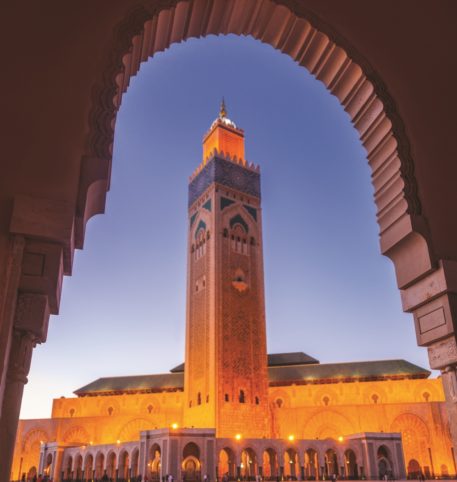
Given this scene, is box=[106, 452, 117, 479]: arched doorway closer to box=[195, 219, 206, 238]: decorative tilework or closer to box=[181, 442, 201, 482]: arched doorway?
box=[181, 442, 201, 482]: arched doorway

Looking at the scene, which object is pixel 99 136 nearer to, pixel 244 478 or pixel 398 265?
pixel 398 265

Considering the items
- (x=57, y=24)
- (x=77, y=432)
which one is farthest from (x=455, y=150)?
(x=77, y=432)

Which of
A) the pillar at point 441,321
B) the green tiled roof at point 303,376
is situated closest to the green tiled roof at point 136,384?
the green tiled roof at point 303,376

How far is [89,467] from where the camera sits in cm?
1909

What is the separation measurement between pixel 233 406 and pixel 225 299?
4125mm

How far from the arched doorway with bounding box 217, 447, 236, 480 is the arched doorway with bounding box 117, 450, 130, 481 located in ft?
10.4

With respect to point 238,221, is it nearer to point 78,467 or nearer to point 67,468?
point 78,467

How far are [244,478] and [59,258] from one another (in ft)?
53.8

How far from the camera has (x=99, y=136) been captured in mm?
1987

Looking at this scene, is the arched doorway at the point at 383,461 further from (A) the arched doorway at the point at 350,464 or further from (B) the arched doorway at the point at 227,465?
(B) the arched doorway at the point at 227,465

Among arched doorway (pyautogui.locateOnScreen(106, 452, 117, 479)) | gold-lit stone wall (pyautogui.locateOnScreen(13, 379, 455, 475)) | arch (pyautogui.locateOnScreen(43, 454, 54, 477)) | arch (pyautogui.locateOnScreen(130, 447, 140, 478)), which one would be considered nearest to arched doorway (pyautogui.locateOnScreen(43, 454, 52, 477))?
arch (pyautogui.locateOnScreen(43, 454, 54, 477))

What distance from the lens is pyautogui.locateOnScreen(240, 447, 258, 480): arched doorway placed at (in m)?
16.5

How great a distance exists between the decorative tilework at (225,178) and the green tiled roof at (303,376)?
28.4 feet

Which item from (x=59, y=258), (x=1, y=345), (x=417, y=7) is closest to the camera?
(x=1, y=345)
